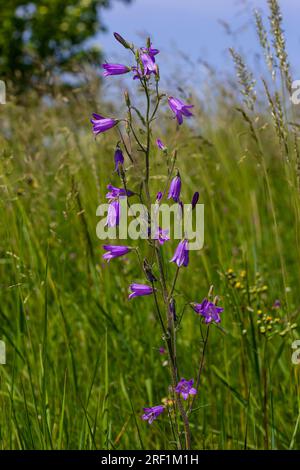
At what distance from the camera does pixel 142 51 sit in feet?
4.38

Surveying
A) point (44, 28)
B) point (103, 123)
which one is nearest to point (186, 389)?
point (103, 123)

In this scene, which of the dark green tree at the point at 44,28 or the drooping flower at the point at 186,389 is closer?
the drooping flower at the point at 186,389

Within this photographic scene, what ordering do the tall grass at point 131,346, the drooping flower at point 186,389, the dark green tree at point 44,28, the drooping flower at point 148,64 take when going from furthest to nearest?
the dark green tree at point 44,28 → the tall grass at point 131,346 → the drooping flower at point 186,389 → the drooping flower at point 148,64

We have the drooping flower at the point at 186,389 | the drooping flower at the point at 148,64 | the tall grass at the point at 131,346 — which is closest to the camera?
the drooping flower at the point at 148,64

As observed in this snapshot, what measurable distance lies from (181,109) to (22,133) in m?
1.57

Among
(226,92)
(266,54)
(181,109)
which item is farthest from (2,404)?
(226,92)

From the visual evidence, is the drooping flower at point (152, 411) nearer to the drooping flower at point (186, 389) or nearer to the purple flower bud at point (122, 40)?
the drooping flower at point (186, 389)

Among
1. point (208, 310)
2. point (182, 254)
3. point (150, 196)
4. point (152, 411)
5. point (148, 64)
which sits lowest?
point (152, 411)

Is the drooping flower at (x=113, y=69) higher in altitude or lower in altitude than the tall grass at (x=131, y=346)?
higher

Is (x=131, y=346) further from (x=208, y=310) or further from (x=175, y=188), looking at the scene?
(x=175, y=188)

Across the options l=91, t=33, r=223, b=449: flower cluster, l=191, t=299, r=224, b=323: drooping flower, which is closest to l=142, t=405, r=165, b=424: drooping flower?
l=91, t=33, r=223, b=449: flower cluster

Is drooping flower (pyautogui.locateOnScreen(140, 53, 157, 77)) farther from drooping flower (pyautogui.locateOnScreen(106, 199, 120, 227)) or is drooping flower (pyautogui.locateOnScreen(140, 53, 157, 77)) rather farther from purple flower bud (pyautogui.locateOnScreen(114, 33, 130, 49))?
drooping flower (pyautogui.locateOnScreen(106, 199, 120, 227))

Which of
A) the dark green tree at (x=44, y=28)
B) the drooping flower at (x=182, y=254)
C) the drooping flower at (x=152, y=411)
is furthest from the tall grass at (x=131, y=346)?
the dark green tree at (x=44, y=28)
